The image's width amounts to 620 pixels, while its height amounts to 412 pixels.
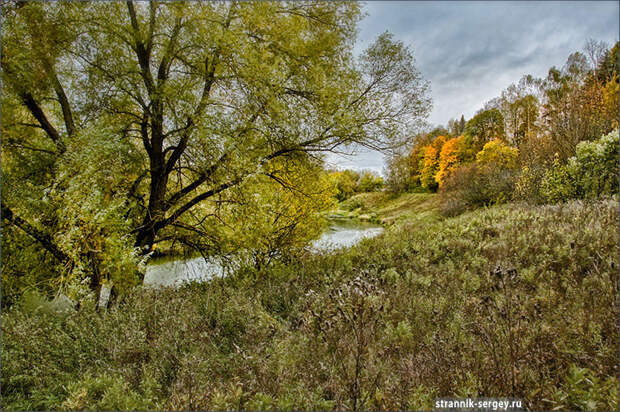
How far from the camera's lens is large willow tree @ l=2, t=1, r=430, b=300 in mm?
3873

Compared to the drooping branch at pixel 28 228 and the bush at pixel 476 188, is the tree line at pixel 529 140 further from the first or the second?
the drooping branch at pixel 28 228

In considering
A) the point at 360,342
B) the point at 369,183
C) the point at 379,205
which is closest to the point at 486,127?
the point at 379,205

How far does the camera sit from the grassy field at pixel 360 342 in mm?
1887

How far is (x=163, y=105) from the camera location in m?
4.83

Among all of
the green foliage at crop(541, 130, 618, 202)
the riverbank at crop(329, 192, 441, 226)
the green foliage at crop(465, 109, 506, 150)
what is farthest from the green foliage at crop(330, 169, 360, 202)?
the green foliage at crop(541, 130, 618, 202)

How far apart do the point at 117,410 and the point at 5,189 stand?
372 centimetres

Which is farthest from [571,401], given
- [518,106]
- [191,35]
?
[518,106]

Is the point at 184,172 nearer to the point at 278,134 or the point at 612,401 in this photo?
the point at 278,134

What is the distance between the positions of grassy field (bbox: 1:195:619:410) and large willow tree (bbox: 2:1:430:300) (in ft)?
3.97

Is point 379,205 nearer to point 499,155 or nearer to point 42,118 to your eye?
point 499,155

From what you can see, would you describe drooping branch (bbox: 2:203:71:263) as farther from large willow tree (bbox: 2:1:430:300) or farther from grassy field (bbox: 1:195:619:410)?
grassy field (bbox: 1:195:619:410)

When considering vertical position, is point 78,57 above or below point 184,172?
above

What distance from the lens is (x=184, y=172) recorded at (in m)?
6.45

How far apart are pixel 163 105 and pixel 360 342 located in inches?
196
